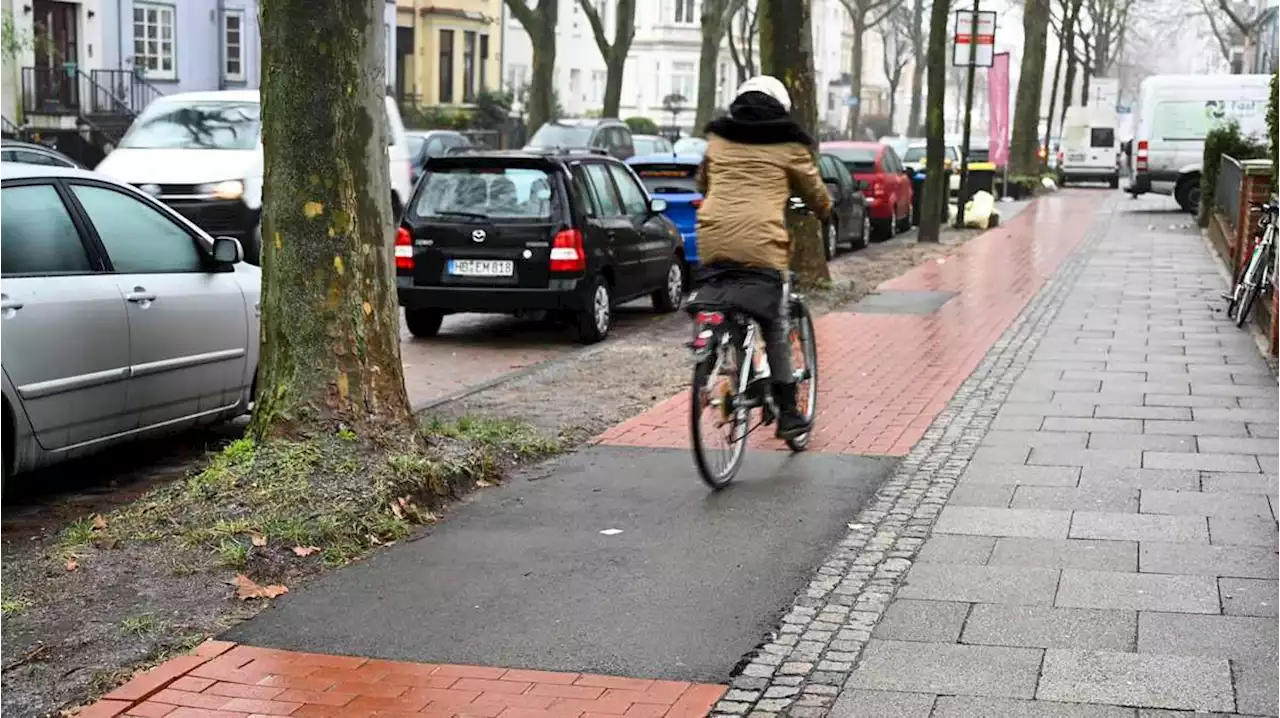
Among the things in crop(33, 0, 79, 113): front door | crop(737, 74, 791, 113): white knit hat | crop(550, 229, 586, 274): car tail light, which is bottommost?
crop(550, 229, 586, 274): car tail light

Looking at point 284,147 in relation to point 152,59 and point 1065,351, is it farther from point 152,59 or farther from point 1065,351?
point 152,59

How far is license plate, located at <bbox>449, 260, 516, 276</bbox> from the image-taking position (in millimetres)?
13734

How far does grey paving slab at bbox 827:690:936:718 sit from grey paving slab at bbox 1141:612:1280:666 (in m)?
0.90

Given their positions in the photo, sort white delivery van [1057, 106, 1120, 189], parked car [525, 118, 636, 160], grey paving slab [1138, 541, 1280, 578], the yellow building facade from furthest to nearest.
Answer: the yellow building facade → white delivery van [1057, 106, 1120, 189] → parked car [525, 118, 636, 160] → grey paving slab [1138, 541, 1280, 578]

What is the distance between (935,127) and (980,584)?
19.7 meters

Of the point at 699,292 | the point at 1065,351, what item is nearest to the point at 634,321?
the point at 1065,351

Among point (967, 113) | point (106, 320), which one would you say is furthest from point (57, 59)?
point (106, 320)

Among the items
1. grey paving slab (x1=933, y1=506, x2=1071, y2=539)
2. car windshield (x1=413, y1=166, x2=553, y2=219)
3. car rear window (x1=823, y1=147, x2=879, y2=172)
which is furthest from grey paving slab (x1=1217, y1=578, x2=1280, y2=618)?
car rear window (x1=823, y1=147, x2=879, y2=172)

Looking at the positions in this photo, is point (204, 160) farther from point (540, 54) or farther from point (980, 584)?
point (540, 54)

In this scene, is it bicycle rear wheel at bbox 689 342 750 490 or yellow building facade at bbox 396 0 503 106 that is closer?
bicycle rear wheel at bbox 689 342 750 490

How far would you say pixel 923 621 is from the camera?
571 centimetres

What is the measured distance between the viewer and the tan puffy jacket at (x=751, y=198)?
25.8 feet

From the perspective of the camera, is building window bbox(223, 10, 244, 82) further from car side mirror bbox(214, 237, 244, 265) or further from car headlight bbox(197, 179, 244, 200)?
car side mirror bbox(214, 237, 244, 265)

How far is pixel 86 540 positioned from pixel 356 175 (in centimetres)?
192
